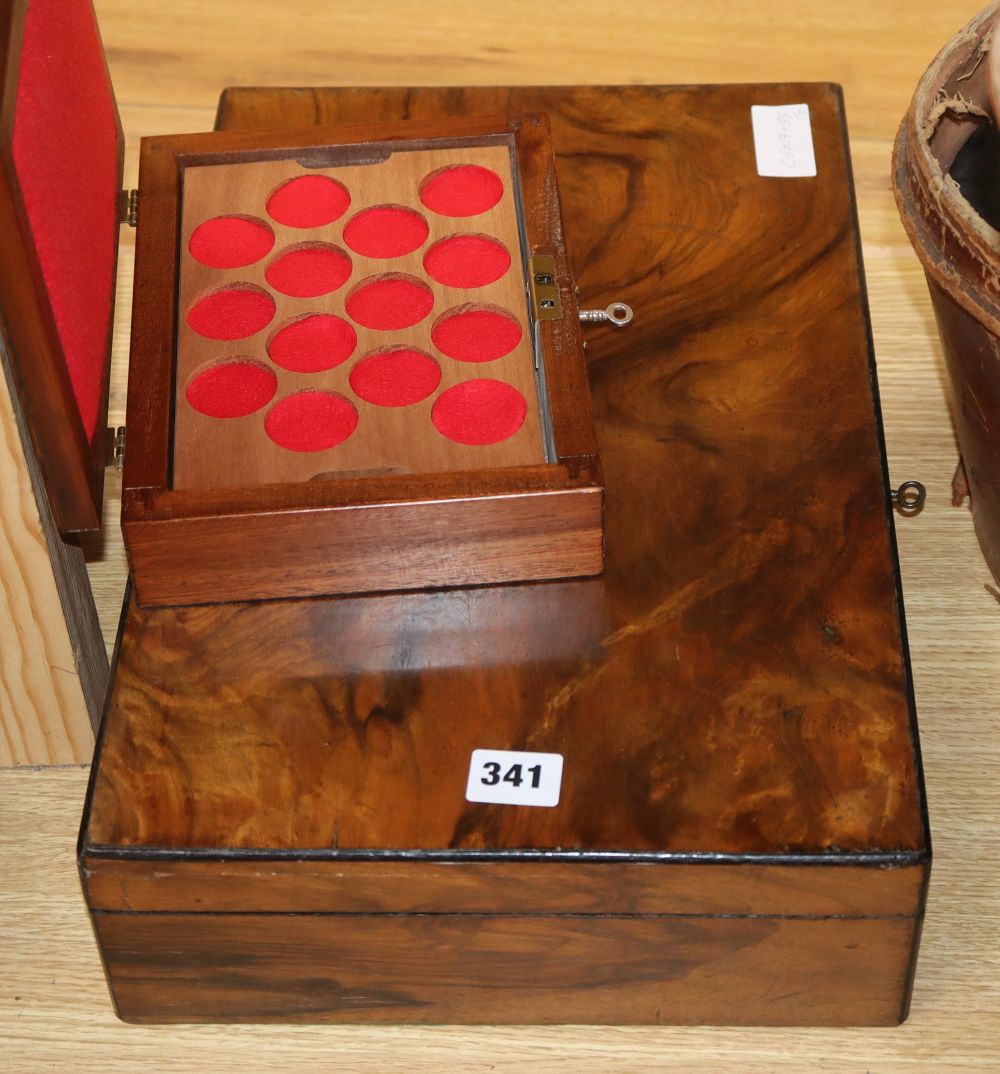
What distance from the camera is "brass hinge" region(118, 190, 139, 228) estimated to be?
1.40 meters

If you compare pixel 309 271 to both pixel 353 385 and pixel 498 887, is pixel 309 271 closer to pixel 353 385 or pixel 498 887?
pixel 353 385

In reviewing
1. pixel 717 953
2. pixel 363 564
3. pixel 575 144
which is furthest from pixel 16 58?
pixel 717 953

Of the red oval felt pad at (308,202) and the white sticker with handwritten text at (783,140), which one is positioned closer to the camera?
the red oval felt pad at (308,202)

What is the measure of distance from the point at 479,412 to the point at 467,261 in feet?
0.47

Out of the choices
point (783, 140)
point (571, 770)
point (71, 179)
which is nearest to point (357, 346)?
point (71, 179)

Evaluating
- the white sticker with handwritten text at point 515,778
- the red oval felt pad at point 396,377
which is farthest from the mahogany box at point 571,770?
the red oval felt pad at point 396,377

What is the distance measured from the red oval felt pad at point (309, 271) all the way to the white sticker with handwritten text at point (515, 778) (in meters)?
0.38

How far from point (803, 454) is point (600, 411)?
0.15 m

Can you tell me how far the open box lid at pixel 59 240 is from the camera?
107 cm

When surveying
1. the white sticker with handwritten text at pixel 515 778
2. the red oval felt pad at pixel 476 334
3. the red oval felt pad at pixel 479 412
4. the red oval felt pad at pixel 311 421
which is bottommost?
the white sticker with handwritten text at pixel 515 778

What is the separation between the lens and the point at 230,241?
131 cm

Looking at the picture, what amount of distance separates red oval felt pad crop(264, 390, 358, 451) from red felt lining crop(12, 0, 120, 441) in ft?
0.43

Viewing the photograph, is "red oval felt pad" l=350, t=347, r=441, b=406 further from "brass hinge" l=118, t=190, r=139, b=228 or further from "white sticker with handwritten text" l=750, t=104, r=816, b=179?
"white sticker with handwritten text" l=750, t=104, r=816, b=179

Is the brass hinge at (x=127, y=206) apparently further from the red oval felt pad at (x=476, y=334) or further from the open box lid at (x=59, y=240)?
the red oval felt pad at (x=476, y=334)
